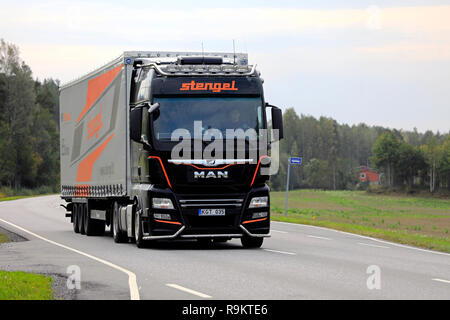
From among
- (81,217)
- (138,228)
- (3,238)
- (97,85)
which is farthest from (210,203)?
(81,217)

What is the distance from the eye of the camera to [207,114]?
63.2 ft

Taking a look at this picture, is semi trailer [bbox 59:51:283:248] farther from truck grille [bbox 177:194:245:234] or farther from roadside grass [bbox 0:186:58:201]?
roadside grass [bbox 0:186:58:201]

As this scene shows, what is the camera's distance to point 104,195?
23797 millimetres

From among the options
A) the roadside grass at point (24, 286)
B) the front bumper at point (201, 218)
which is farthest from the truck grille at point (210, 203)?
the roadside grass at point (24, 286)

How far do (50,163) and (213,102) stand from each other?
307ft

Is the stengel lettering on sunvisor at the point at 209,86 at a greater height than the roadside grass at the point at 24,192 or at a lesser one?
greater

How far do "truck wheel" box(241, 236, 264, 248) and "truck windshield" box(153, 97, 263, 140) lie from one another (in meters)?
2.83

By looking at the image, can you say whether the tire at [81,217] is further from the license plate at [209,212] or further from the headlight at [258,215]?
the headlight at [258,215]

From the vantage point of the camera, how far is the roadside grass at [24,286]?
1123 centimetres

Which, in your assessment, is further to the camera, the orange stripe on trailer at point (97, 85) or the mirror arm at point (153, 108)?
the orange stripe on trailer at point (97, 85)

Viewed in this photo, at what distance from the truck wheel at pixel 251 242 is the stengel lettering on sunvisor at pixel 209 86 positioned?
3.59 meters

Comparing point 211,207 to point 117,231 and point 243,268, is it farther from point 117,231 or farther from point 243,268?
point 117,231
